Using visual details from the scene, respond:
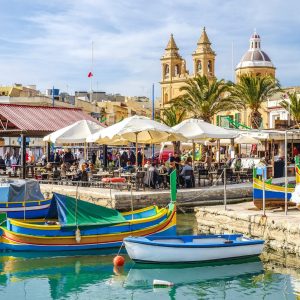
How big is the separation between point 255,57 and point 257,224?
68140 millimetres

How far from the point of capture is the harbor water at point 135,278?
14.2 m

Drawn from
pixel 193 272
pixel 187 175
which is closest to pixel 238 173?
pixel 187 175

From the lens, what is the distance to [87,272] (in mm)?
16141

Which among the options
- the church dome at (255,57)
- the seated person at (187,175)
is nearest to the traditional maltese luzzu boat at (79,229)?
the seated person at (187,175)

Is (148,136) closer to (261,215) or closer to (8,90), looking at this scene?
(261,215)

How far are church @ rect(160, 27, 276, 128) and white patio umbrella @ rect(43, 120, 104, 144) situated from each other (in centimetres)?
5103

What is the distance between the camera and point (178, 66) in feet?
319

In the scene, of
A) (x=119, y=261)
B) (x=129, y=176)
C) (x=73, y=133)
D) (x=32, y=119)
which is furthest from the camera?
(x=32, y=119)

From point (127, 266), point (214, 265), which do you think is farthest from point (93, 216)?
point (214, 265)

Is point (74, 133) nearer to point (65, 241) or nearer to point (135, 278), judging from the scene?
point (65, 241)

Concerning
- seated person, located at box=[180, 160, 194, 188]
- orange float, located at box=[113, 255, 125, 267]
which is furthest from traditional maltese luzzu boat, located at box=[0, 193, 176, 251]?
seated person, located at box=[180, 160, 194, 188]

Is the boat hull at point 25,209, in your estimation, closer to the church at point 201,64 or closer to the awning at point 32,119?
the awning at point 32,119

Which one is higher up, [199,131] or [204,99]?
[204,99]

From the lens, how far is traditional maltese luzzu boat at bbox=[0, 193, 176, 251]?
17.8 meters
